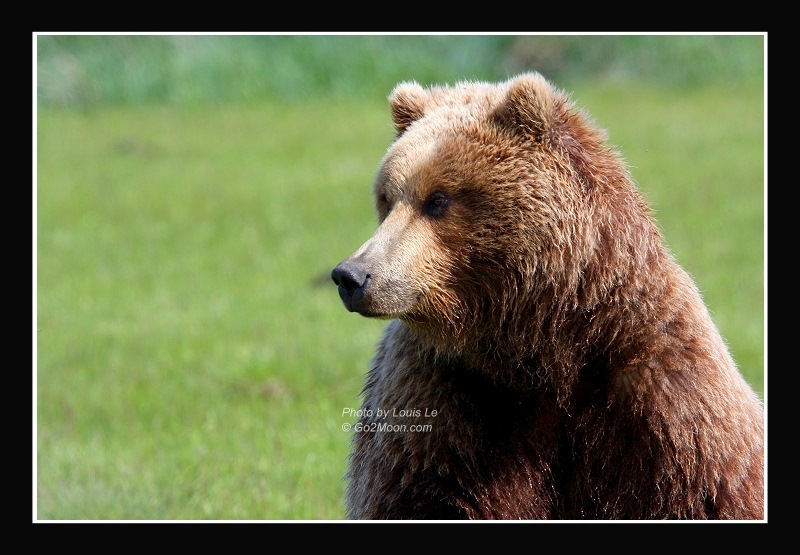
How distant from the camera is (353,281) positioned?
4738 millimetres

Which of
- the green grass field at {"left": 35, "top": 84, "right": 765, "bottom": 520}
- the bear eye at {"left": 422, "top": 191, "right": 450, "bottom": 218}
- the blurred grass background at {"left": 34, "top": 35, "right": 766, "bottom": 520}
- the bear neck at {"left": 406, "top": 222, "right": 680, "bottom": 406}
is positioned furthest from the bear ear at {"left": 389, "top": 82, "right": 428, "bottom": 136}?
the blurred grass background at {"left": 34, "top": 35, "right": 766, "bottom": 520}

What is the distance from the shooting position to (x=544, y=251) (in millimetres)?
4996

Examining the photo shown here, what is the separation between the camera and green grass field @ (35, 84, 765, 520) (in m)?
7.95

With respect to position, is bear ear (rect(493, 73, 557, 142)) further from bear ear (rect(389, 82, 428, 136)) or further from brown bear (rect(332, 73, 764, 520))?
bear ear (rect(389, 82, 428, 136))

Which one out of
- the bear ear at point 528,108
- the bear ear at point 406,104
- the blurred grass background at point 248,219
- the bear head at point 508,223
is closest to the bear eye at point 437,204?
the bear head at point 508,223

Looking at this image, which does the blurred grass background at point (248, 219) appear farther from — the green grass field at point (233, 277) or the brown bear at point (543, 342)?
the brown bear at point (543, 342)

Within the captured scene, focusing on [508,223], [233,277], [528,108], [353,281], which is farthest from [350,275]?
[233,277]

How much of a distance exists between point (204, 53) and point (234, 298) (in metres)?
4.16

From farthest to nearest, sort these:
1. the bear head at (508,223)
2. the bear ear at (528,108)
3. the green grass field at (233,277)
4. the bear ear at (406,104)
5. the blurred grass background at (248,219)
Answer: the blurred grass background at (248,219) → the green grass field at (233,277) → the bear ear at (406,104) → the bear ear at (528,108) → the bear head at (508,223)

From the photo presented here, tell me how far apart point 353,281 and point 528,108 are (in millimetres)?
1036

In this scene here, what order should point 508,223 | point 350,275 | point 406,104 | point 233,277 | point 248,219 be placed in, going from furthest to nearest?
point 248,219 → point 233,277 → point 406,104 → point 508,223 → point 350,275

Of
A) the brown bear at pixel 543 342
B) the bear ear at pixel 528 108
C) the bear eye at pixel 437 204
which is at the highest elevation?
the bear ear at pixel 528 108

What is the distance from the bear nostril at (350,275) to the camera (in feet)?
15.5

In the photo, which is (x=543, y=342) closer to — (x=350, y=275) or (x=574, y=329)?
(x=574, y=329)
